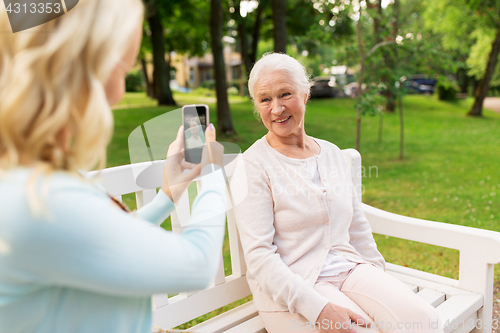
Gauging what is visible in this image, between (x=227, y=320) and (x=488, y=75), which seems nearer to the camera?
(x=227, y=320)

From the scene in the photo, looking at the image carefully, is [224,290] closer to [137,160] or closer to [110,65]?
[137,160]

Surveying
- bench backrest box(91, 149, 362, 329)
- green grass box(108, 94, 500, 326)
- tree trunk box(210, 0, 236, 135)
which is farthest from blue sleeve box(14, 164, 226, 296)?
tree trunk box(210, 0, 236, 135)

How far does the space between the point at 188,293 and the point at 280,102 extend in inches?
43.0

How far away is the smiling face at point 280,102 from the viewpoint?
2.22 meters

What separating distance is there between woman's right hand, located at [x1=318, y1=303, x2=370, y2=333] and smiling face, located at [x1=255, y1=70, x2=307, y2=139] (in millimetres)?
931

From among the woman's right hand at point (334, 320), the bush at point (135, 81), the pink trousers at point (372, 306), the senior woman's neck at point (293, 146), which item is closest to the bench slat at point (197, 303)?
the pink trousers at point (372, 306)

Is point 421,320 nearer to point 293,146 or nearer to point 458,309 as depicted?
point 458,309

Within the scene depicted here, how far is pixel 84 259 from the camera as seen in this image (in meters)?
0.74

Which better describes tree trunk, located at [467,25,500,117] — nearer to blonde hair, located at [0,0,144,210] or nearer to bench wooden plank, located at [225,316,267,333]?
bench wooden plank, located at [225,316,267,333]

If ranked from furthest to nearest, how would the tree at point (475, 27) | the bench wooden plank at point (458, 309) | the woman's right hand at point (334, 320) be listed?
the tree at point (475, 27), the bench wooden plank at point (458, 309), the woman's right hand at point (334, 320)

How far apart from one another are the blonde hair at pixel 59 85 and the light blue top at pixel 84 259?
0.05 m

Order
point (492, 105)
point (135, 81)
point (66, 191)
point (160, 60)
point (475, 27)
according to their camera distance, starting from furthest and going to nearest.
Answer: point (135, 81) → point (492, 105) → point (475, 27) → point (160, 60) → point (66, 191)

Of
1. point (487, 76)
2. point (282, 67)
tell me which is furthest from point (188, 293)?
point (487, 76)

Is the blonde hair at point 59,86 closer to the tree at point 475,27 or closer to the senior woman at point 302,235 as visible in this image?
the senior woman at point 302,235
